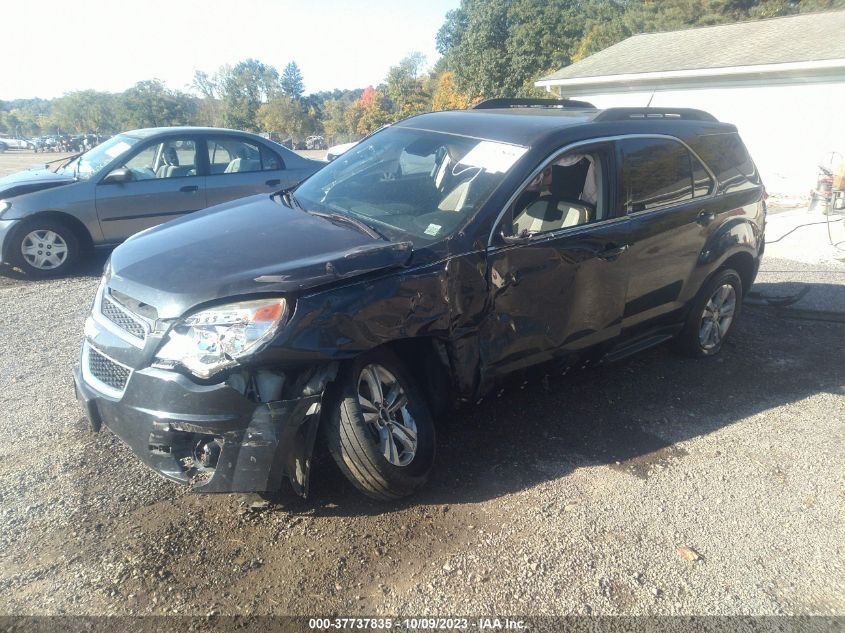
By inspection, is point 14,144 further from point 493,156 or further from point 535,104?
point 493,156

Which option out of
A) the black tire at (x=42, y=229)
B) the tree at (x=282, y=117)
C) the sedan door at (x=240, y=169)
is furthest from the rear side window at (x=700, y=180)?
the tree at (x=282, y=117)

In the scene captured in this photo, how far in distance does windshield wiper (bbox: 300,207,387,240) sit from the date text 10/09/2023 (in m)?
1.80

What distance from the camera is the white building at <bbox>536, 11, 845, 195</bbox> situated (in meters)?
14.0

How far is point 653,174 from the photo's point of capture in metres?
4.27

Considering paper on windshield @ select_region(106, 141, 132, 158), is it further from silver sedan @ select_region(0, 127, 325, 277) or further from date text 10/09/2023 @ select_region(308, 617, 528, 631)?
date text 10/09/2023 @ select_region(308, 617, 528, 631)

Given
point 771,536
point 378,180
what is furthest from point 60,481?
point 771,536

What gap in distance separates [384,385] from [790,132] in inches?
594

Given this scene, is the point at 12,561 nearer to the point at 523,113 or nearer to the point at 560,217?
the point at 560,217

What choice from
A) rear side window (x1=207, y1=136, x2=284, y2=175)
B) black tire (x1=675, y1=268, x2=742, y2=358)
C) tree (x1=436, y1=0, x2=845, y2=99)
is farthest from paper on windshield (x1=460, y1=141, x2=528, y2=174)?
tree (x1=436, y1=0, x2=845, y2=99)

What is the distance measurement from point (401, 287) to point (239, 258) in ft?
2.55

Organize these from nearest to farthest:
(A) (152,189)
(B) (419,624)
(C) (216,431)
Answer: (B) (419,624), (C) (216,431), (A) (152,189)

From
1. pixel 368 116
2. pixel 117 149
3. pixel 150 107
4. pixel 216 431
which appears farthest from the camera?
pixel 368 116

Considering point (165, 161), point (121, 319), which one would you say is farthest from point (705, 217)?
point (165, 161)

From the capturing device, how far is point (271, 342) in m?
2.61
